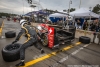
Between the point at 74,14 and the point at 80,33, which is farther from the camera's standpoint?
the point at 74,14

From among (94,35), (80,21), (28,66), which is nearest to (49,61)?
(28,66)

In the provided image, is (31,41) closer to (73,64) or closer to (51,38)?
(51,38)

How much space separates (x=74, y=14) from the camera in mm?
10305

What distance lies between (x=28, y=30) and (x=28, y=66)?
150cm

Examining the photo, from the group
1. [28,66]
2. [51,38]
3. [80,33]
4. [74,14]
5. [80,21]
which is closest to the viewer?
[28,66]

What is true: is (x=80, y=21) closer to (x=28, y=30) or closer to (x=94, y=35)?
(x=94, y=35)

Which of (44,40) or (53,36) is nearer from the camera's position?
(53,36)

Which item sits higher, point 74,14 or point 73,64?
point 74,14

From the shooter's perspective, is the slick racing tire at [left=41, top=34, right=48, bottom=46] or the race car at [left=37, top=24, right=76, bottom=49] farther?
the slick racing tire at [left=41, top=34, right=48, bottom=46]

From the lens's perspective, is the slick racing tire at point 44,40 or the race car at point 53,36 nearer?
the race car at point 53,36

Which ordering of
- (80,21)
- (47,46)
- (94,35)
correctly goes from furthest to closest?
(80,21) < (94,35) < (47,46)

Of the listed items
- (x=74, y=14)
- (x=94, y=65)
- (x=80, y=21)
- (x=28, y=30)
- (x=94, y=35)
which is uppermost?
(x=74, y=14)

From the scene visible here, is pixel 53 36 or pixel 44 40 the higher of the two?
pixel 53 36

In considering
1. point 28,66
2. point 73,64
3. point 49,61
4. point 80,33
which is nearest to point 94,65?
point 73,64
